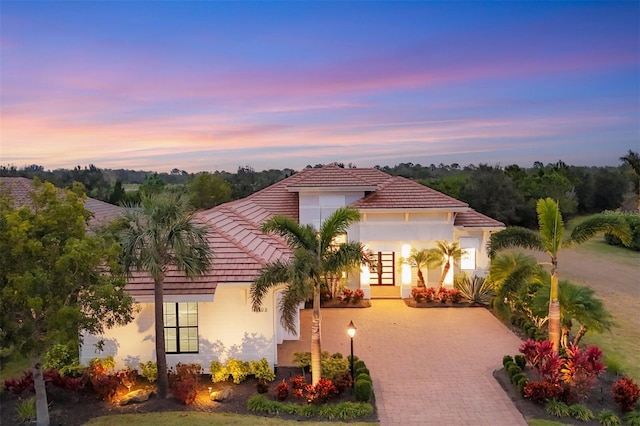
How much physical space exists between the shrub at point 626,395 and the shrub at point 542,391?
1.34m

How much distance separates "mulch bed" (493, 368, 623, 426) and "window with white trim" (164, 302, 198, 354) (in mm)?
9106

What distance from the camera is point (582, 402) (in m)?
12.4

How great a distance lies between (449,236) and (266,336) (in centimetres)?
1170

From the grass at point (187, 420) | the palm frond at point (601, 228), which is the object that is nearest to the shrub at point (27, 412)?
the grass at point (187, 420)

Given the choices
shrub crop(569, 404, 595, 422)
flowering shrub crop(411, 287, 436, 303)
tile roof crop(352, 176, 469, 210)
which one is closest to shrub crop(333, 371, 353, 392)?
shrub crop(569, 404, 595, 422)

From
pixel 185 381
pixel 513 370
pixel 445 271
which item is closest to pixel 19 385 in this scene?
pixel 185 381

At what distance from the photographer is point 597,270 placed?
30.8 m

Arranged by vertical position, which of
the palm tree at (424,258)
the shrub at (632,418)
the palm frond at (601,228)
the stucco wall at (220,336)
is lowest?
the shrub at (632,418)

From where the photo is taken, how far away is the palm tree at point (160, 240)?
38.3 ft

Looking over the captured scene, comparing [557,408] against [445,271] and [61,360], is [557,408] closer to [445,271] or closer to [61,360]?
[445,271]

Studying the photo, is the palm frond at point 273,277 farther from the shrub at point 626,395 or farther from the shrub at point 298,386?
the shrub at point 626,395

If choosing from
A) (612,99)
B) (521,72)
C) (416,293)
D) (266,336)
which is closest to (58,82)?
(266,336)

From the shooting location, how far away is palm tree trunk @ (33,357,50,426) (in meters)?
10.8

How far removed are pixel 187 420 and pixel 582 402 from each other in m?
10.1
